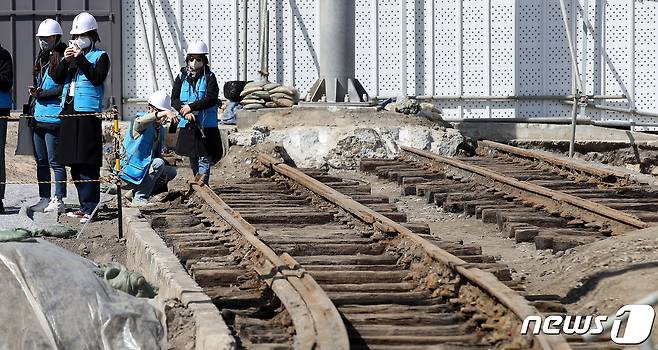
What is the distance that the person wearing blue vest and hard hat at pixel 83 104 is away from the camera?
43.3ft

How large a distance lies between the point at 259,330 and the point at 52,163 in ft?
21.7

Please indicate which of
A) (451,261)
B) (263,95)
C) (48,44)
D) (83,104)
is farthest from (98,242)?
(263,95)

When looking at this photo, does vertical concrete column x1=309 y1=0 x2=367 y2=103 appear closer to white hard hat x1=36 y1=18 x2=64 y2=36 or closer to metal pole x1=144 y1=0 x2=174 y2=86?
metal pole x1=144 y1=0 x2=174 y2=86

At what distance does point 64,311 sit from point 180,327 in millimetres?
678

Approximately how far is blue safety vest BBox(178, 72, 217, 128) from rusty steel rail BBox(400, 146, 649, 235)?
10.3 ft

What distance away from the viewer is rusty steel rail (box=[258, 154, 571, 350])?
7414 mm

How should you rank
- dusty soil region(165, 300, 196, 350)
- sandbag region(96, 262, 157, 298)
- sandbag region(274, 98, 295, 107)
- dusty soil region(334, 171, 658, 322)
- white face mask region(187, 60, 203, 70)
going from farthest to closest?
1. sandbag region(274, 98, 295, 107)
2. white face mask region(187, 60, 203, 70)
3. sandbag region(96, 262, 157, 298)
4. dusty soil region(334, 171, 658, 322)
5. dusty soil region(165, 300, 196, 350)

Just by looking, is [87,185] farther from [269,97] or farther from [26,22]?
[26,22]

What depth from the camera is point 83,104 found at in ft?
44.0

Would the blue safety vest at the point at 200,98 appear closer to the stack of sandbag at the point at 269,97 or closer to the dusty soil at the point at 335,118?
the dusty soil at the point at 335,118

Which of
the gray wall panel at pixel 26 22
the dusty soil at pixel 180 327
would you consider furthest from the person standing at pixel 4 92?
the gray wall panel at pixel 26 22

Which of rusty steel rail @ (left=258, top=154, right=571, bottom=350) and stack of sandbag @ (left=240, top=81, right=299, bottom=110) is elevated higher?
stack of sandbag @ (left=240, top=81, right=299, bottom=110)

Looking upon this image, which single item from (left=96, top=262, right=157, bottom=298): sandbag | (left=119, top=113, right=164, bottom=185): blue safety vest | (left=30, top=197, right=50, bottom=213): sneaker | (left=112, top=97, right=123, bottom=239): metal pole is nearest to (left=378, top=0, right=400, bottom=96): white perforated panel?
(left=30, top=197, right=50, bottom=213): sneaker

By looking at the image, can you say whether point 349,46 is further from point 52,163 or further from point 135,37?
point 52,163
